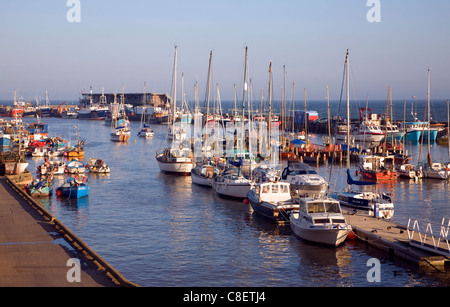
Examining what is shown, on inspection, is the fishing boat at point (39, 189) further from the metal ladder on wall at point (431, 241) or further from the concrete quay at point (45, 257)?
the metal ladder on wall at point (431, 241)

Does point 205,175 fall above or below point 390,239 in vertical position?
above

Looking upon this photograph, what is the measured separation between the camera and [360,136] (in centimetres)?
9069

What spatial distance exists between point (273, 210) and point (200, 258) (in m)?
8.88

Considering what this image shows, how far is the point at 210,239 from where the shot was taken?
30625 millimetres

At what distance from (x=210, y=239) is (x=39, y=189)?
1798cm

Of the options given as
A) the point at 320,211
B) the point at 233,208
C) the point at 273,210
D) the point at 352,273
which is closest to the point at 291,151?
the point at 233,208

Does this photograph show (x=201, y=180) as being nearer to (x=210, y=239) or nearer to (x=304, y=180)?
(x=304, y=180)

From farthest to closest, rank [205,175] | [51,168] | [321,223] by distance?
[51,168]
[205,175]
[321,223]

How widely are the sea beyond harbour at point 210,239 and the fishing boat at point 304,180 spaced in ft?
13.8

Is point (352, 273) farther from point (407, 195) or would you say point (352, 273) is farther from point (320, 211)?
point (407, 195)

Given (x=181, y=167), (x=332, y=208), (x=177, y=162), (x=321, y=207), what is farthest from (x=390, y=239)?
(x=177, y=162)

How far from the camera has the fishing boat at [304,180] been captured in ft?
131

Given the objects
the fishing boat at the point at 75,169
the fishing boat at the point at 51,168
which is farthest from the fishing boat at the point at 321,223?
the fishing boat at the point at 75,169

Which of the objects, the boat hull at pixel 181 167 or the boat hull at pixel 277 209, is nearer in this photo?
the boat hull at pixel 277 209
